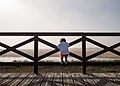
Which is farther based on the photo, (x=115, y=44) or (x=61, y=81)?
(x=115, y=44)

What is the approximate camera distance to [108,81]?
7438 millimetres

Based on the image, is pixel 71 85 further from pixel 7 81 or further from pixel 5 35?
pixel 5 35

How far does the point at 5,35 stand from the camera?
9164 mm

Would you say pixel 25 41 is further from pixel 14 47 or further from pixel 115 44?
pixel 115 44

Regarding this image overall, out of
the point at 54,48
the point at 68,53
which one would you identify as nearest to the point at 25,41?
the point at 54,48

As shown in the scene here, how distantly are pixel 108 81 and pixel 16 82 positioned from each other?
8.82 ft

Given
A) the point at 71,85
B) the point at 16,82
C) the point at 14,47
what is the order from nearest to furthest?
the point at 71,85
the point at 16,82
the point at 14,47

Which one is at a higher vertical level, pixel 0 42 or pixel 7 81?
pixel 0 42

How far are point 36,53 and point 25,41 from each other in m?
0.63

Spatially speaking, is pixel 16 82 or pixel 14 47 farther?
pixel 14 47


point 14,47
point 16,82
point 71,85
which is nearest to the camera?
point 71,85

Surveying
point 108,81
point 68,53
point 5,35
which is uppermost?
point 5,35

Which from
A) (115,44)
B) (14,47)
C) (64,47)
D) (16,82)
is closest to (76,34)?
(64,47)

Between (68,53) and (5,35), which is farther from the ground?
(5,35)
